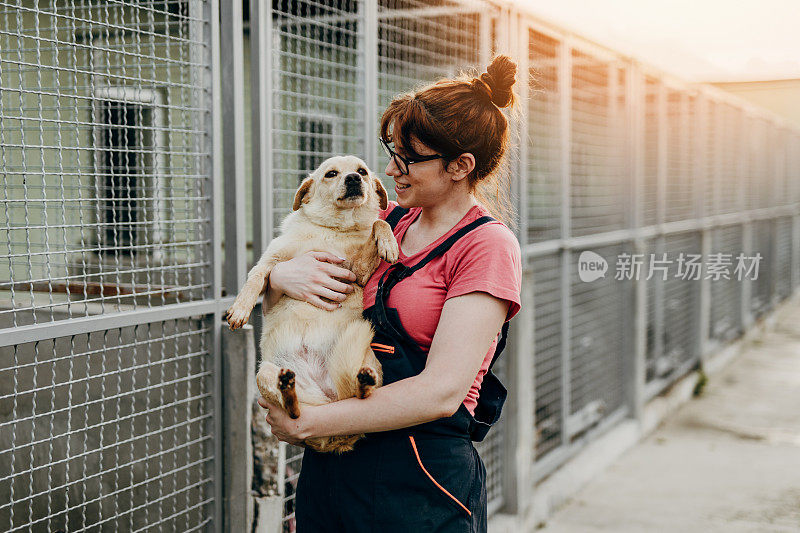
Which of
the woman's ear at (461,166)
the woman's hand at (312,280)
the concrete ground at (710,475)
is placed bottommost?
the concrete ground at (710,475)

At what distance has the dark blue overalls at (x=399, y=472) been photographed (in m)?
1.90

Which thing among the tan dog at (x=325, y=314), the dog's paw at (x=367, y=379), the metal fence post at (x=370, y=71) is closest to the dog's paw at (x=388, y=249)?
the tan dog at (x=325, y=314)

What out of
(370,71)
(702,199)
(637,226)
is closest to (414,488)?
(370,71)

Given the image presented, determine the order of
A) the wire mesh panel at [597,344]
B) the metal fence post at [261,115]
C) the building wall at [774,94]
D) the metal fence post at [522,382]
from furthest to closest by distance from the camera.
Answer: the building wall at [774,94] → the wire mesh panel at [597,344] → the metal fence post at [522,382] → the metal fence post at [261,115]

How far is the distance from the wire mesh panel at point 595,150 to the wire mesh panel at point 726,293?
3.21 m

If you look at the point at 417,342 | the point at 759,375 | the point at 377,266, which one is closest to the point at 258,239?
the point at 377,266

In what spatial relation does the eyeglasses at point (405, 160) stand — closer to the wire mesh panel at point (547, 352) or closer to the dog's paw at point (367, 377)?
the dog's paw at point (367, 377)

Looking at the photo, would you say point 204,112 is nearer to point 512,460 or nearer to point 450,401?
point 450,401

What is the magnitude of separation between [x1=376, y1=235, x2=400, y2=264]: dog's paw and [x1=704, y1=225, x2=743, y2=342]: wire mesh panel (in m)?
7.39

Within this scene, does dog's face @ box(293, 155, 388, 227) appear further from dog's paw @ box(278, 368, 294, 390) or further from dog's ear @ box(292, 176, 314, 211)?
dog's paw @ box(278, 368, 294, 390)

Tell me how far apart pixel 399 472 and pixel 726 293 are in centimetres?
882

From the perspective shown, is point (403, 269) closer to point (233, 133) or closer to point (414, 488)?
point (414, 488)

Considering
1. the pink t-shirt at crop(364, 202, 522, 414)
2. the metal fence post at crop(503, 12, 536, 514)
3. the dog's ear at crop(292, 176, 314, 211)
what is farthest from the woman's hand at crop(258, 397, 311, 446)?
the metal fence post at crop(503, 12, 536, 514)

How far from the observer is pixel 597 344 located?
6086mm
